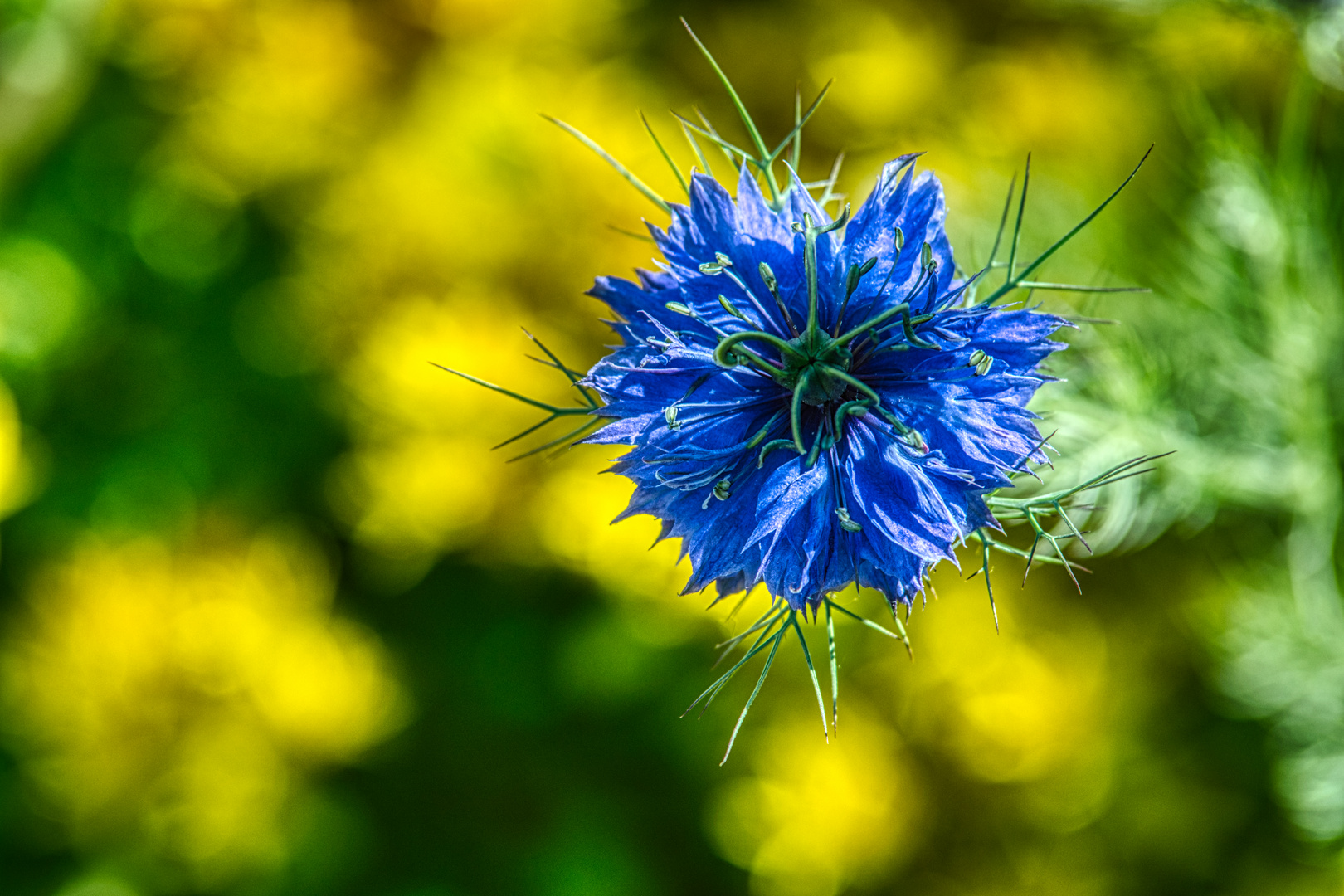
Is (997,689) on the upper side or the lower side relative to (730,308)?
lower

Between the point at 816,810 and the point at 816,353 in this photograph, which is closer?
the point at 816,353

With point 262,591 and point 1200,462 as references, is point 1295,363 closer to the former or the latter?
point 1200,462

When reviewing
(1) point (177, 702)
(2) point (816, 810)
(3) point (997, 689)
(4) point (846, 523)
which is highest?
(4) point (846, 523)

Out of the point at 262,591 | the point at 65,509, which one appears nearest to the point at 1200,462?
the point at 262,591

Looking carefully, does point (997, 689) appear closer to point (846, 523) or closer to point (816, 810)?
point (816, 810)

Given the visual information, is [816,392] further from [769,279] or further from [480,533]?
[480,533]

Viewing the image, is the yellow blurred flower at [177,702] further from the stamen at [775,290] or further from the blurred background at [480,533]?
the stamen at [775,290]

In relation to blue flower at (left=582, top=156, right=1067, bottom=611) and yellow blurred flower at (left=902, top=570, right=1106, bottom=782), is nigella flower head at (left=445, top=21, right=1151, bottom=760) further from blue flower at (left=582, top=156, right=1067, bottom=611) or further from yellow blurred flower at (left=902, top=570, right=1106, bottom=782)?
yellow blurred flower at (left=902, top=570, right=1106, bottom=782)

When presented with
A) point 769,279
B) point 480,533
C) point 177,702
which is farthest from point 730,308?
point 177,702
